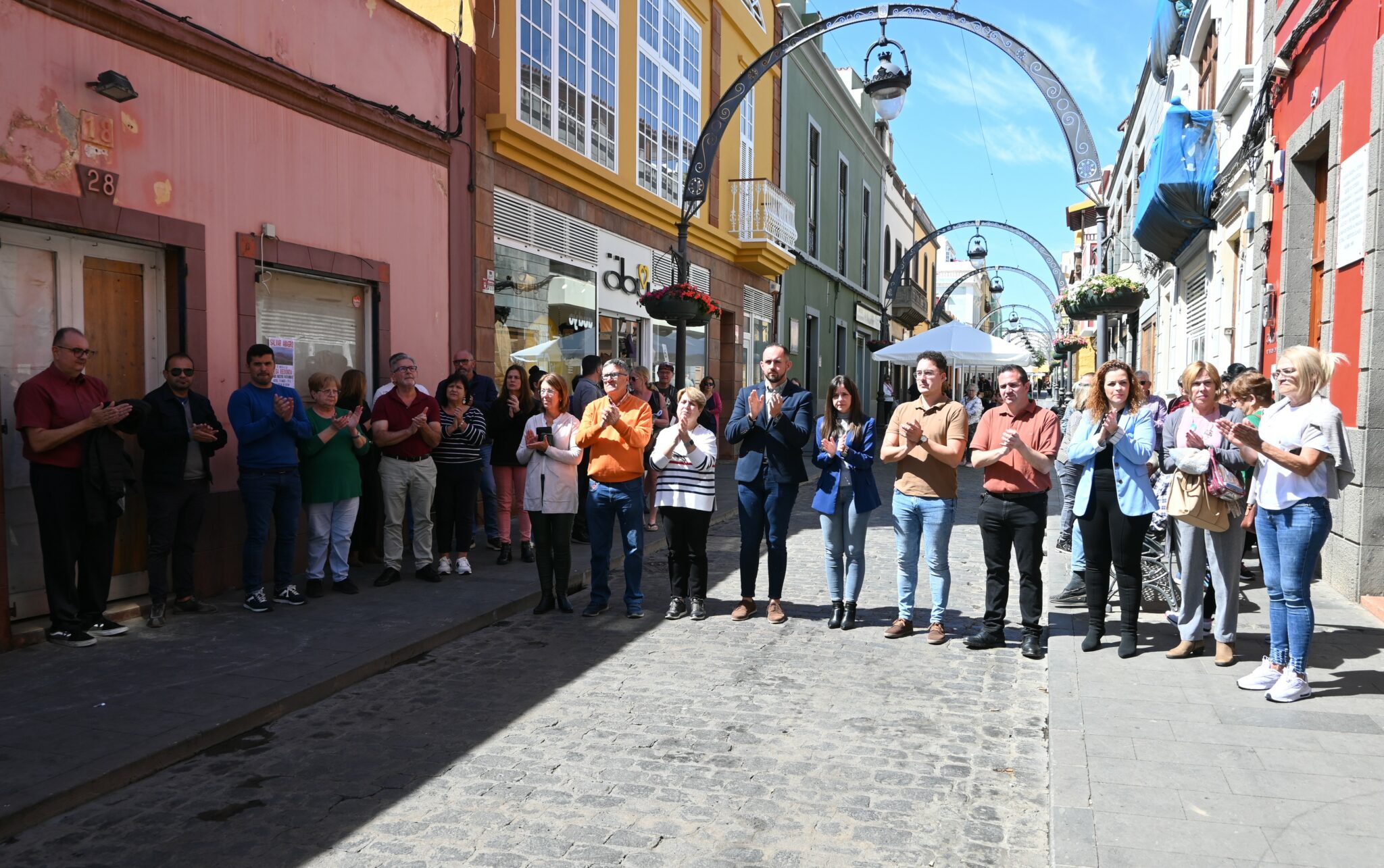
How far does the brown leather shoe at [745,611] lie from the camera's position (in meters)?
7.22

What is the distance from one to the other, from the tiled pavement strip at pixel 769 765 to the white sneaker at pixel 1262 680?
16cm

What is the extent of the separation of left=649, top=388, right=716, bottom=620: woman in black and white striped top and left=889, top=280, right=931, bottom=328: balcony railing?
29398mm

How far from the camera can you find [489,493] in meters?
9.45

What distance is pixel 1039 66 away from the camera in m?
11.8

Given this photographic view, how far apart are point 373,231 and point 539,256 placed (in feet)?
10.3

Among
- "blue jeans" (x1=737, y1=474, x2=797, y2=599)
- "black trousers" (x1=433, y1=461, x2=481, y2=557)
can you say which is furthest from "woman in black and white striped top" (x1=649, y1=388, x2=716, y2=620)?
"black trousers" (x1=433, y1=461, x2=481, y2=557)

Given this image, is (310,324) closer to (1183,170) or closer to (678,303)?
(678,303)

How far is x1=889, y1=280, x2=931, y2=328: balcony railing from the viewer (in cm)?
3791

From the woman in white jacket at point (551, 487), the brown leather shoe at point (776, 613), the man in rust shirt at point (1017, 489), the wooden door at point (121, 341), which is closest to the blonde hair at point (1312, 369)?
the man in rust shirt at point (1017, 489)

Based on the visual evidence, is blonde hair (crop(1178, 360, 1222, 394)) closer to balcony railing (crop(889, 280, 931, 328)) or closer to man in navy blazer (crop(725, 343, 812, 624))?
man in navy blazer (crop(725, 343, 812, 624))

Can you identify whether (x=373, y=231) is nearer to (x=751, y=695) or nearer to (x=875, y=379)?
(x=751, y=695)

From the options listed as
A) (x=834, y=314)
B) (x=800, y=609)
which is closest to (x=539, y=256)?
(x=800, y=609)

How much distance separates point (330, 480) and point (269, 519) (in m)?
0.56

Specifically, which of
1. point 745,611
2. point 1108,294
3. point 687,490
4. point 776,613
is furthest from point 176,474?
point 1108,294
